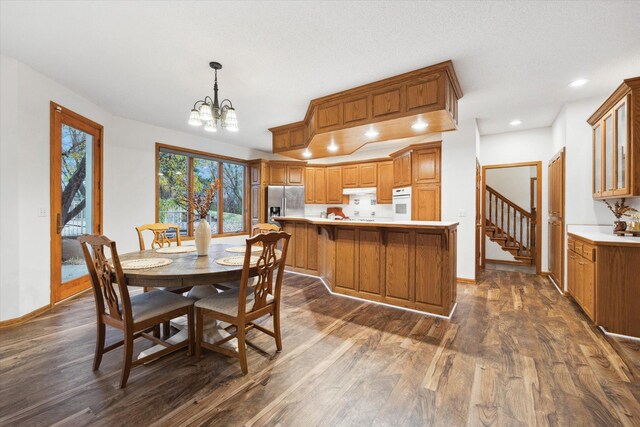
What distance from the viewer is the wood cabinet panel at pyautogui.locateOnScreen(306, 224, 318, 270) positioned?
15.2ft

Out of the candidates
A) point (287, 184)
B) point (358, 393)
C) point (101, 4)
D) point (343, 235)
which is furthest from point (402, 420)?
point (287, 184)

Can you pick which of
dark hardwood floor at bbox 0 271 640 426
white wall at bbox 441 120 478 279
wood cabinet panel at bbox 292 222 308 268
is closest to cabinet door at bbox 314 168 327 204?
wood cabinet panel at bbox 292 222 308 268

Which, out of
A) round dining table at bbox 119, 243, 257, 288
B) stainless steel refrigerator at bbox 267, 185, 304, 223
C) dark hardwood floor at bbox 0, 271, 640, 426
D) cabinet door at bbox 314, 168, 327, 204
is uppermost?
cabinet door at bbox 314, 168, 327, 204

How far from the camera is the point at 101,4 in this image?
2.03 meters

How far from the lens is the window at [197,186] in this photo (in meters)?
5.16

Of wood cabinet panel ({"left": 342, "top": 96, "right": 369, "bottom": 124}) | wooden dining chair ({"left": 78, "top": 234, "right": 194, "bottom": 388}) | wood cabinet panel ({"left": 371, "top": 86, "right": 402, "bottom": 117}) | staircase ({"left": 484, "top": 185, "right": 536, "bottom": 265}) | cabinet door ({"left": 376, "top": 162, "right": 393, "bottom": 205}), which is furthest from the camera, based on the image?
staircase ({"left": 484, "top": 185, "right": 536, "bottom": 265})

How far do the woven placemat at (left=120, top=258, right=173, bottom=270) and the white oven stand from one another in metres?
3.93

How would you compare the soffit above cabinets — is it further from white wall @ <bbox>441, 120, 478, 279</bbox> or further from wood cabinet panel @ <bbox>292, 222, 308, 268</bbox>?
wood cabinet panel @ <bbox>292, 222, 308, 268</bbox>

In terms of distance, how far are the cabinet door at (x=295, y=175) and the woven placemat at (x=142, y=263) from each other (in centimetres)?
448

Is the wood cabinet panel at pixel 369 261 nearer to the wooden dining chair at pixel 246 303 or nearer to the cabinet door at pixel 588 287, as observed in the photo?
the wooden dining chair at pixel 246 303

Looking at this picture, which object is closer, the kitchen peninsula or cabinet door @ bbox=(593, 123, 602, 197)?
the kitchen peninsula

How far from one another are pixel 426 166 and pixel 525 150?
1970 mm

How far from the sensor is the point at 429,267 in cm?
305

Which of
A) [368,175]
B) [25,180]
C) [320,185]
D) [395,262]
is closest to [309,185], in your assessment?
[320,185]
